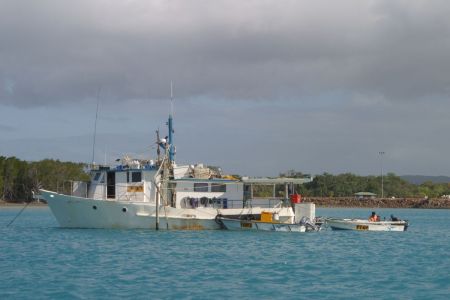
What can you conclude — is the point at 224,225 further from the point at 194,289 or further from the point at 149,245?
the point at 194,289

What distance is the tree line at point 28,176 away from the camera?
399 feet

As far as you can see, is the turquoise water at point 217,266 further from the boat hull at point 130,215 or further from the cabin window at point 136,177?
the cabin window at point 136,177

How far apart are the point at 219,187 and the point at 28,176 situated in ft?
267

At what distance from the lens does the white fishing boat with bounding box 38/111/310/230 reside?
4519 cm

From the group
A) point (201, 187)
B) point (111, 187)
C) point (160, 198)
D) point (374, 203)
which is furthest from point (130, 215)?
point (374, 203)

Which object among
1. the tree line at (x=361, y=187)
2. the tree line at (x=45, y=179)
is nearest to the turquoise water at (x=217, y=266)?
the tree line at (x=45, y=179)

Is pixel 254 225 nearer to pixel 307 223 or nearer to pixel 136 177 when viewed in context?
pixel 307 223

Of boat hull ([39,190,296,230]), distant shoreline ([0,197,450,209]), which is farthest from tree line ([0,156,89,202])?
boat hull ([39,190,296,230])

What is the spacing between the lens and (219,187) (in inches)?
1868

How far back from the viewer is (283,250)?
124ft

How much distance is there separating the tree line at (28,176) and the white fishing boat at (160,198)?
73687 millimetres

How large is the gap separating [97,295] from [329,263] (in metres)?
12.6

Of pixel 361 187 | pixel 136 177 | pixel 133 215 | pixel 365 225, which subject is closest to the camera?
pixel 133 215

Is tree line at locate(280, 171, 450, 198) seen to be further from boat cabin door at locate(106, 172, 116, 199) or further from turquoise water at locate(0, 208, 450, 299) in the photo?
turquoise water at locate(0, 208, 450, 299)
